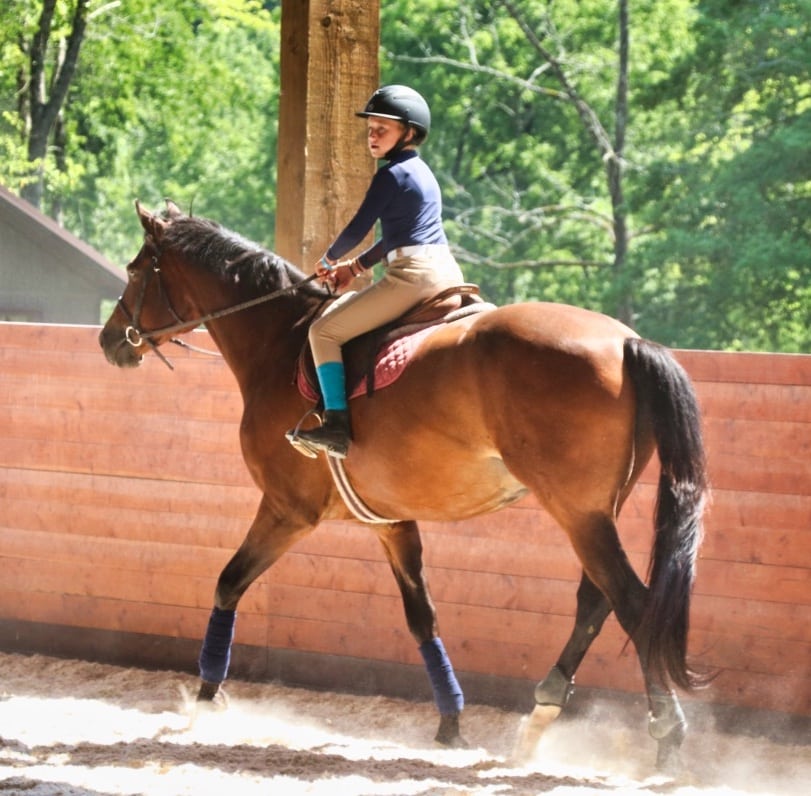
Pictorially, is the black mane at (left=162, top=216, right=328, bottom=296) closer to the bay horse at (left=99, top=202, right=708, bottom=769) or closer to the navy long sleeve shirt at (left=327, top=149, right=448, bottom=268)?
the bay horse at (left=99, top=202, right=708, bottom=769)

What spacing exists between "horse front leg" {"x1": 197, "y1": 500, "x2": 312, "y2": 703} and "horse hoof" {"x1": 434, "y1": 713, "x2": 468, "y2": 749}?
1.00m

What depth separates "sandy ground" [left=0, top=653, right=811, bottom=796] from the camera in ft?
14.4

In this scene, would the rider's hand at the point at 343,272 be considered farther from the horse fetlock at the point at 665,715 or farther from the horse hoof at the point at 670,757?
the horse hoof at the point at 670,757

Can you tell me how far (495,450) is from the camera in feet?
14.6

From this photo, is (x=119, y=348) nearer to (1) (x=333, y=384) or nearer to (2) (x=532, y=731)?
(1) (x=333, y=384)

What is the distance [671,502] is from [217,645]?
2172 mm

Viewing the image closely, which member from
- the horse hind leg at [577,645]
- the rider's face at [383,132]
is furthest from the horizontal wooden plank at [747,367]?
the rider's face at [383,132]

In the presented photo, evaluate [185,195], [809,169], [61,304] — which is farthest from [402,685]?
[185,195]

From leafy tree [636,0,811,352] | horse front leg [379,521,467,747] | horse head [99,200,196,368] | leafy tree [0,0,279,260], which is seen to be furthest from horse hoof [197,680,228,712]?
leafy tree [0,0,279,260]

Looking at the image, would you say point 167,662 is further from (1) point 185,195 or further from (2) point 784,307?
(1) point 185,195

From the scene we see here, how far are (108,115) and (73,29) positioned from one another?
4.13m

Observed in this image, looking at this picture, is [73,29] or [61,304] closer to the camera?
[61,304]

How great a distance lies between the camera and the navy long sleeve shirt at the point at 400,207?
15.4 ft

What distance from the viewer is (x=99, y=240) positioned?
3931 centimetres
